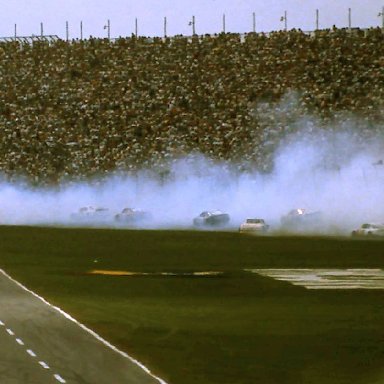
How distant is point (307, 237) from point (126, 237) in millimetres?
11446

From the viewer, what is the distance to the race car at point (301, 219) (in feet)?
299

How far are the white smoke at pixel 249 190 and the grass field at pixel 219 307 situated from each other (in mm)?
21866

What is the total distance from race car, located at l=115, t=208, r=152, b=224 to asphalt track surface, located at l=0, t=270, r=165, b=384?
6148 cm

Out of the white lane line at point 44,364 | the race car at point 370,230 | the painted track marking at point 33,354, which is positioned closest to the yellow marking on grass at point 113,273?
the painted track marking at point 33,354

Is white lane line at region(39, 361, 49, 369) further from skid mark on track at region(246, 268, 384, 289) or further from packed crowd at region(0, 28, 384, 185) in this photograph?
packed crowd at region(0, 28, 384, 185)

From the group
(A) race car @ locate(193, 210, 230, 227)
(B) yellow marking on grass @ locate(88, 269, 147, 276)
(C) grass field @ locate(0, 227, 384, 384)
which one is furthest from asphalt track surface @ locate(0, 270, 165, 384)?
(A) race car @ locate(193, 210, 230, 227)

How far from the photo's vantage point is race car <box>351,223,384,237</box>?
8100 cm

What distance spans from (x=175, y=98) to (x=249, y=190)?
1903 centimetres

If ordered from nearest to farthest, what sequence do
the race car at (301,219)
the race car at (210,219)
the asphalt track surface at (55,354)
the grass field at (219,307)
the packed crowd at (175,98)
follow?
the asphalt track surface at (55,354) < the grass field at (219,307) < the race car at (301,219) < the race car at (210,219) < the packed crowd at (175,98)

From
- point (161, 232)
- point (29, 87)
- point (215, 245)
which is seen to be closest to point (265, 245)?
point (215, 245)

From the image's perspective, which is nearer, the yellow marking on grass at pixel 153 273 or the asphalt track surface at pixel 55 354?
the asphalt track surface at pixel 55 354

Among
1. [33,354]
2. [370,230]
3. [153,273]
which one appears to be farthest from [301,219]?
[33,354]

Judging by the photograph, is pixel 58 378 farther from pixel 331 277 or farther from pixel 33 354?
pixel 331 277

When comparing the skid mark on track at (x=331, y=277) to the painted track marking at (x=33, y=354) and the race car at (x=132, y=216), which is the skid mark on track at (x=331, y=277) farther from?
the race car at (x=132, y=216)
